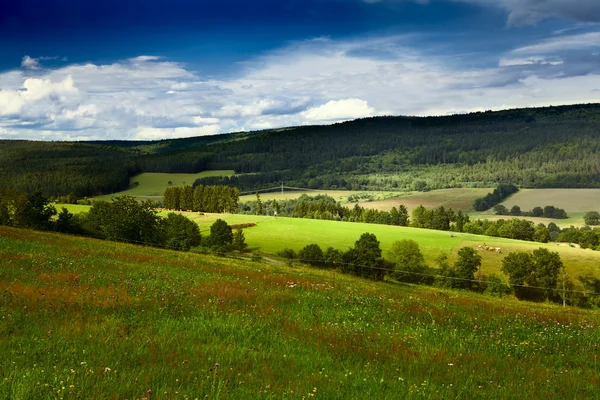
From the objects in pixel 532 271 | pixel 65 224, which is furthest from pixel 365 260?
pixel 65 224

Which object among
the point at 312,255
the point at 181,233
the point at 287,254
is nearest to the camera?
the point at 181,233

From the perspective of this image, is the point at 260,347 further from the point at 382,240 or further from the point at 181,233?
the point at 382,240

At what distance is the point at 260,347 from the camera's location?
9.24 metres

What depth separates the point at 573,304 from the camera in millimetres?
103750

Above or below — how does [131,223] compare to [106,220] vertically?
below

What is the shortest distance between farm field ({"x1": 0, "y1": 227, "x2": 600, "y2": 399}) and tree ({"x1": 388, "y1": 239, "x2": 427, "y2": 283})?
3842 inches

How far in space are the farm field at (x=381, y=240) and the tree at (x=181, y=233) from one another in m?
14.0

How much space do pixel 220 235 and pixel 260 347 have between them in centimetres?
12458

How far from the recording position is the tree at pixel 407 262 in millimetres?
110812

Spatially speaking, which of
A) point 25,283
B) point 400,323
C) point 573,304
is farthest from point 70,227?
point 573,304

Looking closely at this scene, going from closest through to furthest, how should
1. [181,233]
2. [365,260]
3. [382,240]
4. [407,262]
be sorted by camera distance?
1. [365,260]
2. [181,233]
3. [407,262]
4. [382,240]

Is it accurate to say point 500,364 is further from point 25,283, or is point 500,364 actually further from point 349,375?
point 25,283

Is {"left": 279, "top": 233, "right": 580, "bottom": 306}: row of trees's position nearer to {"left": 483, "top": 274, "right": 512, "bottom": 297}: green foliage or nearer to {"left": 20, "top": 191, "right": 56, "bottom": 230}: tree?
{"left": 483, "top": 274, "right": 512, "bottom": 297}: green foliage

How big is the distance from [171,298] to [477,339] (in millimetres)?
8479
